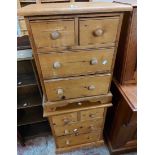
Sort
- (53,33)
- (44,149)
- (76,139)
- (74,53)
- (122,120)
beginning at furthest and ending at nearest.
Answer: (44,149) < (76,139) < (122,120) < (74,53) < (53,33)

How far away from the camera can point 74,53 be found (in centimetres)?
88

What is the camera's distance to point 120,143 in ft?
4.83

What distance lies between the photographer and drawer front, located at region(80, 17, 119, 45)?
79 centimetres

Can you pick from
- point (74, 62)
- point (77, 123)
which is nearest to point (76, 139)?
point (77, 123)

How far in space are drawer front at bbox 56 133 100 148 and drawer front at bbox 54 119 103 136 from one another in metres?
0.07

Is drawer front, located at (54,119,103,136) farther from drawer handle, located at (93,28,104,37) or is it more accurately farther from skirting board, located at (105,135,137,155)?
drawer handle, located at (93,28,104,37)

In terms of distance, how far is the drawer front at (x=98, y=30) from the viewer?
31.0 inches

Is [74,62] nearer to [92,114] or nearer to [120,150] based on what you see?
[92,114]

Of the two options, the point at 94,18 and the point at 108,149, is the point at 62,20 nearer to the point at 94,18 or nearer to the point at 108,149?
the point at 94,18

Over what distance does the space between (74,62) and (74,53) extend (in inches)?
2.2

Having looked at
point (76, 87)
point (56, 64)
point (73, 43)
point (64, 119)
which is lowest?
point (64, 119)

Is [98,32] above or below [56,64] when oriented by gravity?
above

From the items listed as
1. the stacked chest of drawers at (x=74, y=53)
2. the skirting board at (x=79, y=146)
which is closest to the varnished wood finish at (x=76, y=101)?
the stacked chest of drawers at (x=74, y=53)
